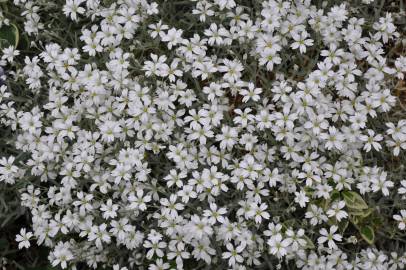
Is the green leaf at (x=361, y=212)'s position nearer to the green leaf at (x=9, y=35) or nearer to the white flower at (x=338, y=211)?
the white flower at (x=338, y=211)

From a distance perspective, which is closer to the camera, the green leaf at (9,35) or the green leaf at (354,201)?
the green leaf at (354,201)

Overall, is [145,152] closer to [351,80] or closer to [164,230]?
[164,230]

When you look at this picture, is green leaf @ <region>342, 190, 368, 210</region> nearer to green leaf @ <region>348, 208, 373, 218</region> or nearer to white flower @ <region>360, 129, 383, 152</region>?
green leaf @ <region>348, 208, 373, 218</region>

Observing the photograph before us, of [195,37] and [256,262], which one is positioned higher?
[195,37]

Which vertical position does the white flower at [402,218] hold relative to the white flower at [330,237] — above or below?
above

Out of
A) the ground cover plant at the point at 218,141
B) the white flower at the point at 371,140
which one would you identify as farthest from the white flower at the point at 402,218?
the white flower at the point at 371,140

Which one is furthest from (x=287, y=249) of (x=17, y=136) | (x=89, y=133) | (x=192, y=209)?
(x=17, y=136)

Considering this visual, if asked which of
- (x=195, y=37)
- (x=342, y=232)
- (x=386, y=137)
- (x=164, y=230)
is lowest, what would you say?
(x=164, y=230)
